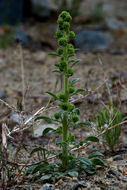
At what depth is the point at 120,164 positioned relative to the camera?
1.98 m

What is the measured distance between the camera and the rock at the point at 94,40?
6547 millimetres

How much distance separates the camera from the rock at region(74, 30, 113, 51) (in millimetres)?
6547

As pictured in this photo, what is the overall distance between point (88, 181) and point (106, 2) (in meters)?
9.90

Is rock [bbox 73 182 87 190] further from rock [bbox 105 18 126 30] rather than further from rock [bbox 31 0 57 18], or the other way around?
rock [bbox 31 0 57 18]

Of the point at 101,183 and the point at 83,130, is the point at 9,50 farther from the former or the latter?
the point at 101,183

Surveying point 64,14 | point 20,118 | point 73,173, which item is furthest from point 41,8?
point 73,173

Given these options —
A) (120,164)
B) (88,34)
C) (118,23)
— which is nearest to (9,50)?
(88,34)

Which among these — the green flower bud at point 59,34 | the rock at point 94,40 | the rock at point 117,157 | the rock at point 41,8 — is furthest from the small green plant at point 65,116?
the rock at point 41,8

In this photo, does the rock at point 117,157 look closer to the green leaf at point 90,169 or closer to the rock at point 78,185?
the green leaf at point 90,169

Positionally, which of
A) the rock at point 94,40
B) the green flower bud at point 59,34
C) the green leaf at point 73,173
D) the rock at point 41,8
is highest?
the rock at point 41,8

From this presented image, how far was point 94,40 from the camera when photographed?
6816 mm

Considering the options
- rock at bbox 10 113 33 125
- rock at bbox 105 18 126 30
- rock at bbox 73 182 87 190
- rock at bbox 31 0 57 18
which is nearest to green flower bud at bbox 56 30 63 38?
rock at bbox 10 113 33 125

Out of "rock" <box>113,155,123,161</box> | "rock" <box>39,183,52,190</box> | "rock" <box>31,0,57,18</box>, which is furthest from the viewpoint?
"rock" <box>31,0,57,18</box>

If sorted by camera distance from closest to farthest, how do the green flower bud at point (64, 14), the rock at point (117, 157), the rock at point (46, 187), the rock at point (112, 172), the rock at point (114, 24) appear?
the rock at point (46, 187) → the green flower bud at point (64, 14) → the rock at point (112, 172) → the rock at point (117, 157) → the rock at point (114, 24)
